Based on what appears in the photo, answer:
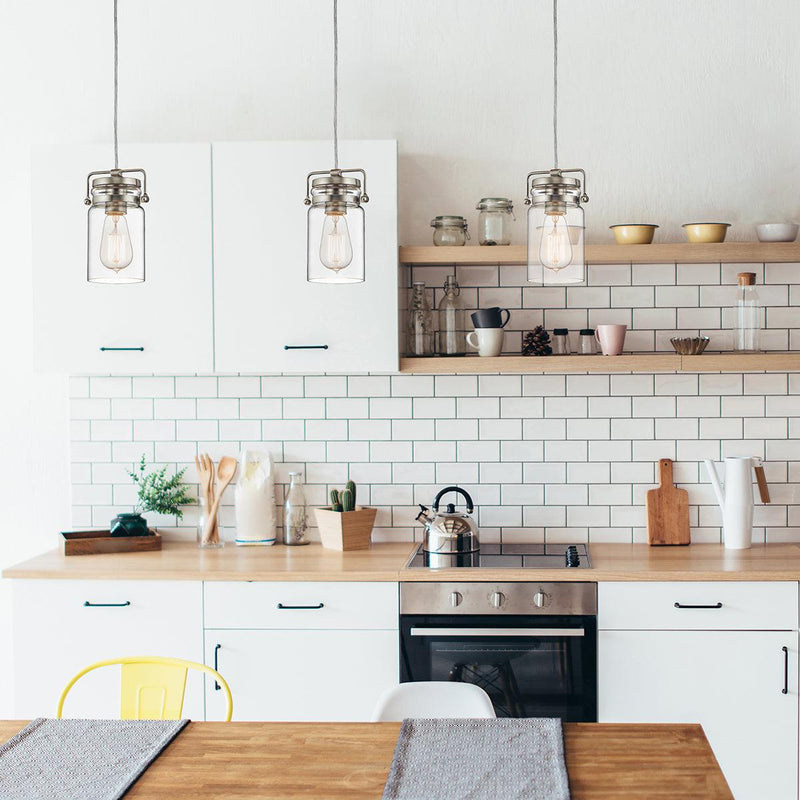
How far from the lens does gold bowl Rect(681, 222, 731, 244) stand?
12.1ft

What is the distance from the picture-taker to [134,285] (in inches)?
146

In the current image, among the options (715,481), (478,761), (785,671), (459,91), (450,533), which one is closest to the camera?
(478,761)

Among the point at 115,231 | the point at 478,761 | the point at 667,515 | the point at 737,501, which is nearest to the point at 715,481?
Result: the point at 737,501

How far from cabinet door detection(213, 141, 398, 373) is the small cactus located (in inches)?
19.6

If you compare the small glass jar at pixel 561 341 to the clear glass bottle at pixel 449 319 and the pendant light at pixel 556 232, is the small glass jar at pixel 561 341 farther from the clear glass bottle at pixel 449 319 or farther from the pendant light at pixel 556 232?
the pendant light at pixel 556 232

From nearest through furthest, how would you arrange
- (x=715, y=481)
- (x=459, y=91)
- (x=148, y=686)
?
(x=148, y=686) → (x=715, y=481) → (x=459, y=91)

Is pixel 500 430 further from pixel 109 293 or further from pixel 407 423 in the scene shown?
pixel 109 293

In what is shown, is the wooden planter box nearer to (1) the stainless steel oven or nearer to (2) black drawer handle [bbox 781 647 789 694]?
(1) the stainless steel oven

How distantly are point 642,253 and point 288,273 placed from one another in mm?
1304

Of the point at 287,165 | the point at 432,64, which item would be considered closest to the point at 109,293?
the point at 287,165

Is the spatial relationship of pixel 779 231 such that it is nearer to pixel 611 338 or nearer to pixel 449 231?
pixel 611 338

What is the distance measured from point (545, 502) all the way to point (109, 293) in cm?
185

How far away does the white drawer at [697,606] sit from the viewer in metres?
3.33

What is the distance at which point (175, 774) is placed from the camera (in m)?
2.01
